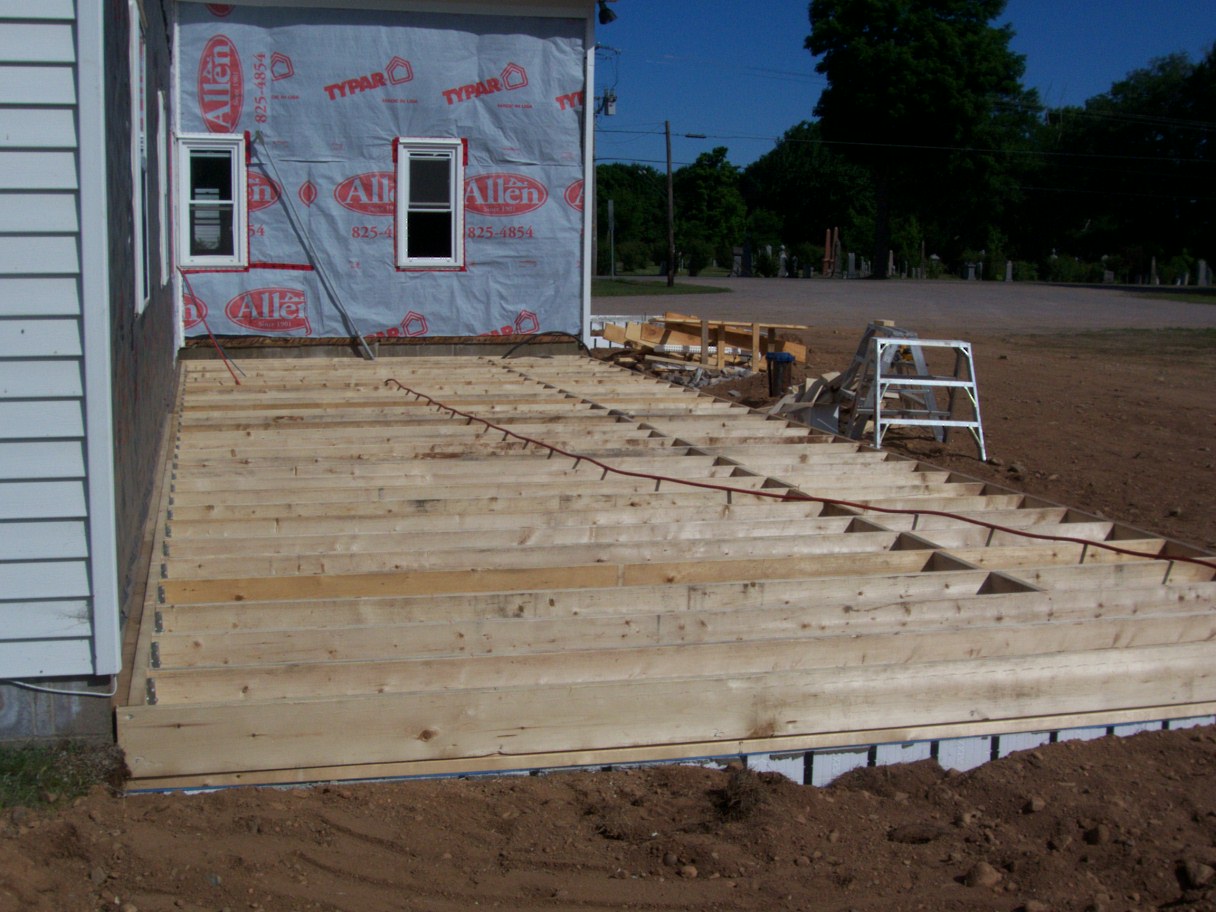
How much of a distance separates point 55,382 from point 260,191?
8.89m

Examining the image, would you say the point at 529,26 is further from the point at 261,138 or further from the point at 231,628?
the point at 231,628

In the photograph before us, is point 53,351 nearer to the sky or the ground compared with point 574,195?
nearer to the ground

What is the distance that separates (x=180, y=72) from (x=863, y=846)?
412 inches

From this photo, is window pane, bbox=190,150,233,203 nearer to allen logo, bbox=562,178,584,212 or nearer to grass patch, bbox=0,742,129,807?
allen logo, bbox=562,178,584,212

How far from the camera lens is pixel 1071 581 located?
15.5 ft

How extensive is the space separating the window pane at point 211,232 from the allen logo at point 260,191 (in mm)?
271

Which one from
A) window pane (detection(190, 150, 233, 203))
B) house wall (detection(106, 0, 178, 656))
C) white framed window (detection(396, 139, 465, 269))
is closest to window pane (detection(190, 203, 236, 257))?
window pane (detection(190, 150, 233, 203))

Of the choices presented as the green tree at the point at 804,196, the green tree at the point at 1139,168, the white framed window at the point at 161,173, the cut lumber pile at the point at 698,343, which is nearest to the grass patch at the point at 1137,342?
the cut lumber pile at the point at 698,343

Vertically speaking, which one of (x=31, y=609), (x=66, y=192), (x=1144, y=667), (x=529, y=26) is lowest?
(x=1144, y=667)

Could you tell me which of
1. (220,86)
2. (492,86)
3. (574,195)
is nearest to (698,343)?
(574,195)

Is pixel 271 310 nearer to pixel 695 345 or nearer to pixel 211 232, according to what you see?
pixel 211 232

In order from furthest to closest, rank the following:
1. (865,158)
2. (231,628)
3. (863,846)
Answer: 1. (865,158)
2. (231,628)
3. (863,846)

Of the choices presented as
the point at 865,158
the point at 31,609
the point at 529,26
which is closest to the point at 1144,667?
the point at 31,609

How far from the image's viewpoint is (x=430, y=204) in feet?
40.3
